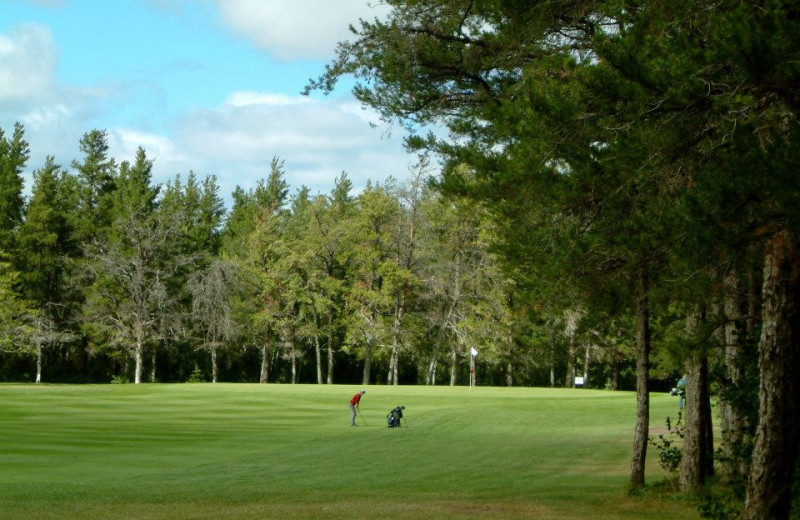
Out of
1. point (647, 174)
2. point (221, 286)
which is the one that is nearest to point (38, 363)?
point (221, 286)

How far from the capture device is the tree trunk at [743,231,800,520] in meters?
8.93

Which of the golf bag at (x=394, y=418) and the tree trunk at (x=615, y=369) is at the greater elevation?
the tree trunk at (x=615, y=369)

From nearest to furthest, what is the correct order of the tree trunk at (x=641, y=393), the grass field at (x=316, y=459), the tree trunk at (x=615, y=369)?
the grass field at (x=316, y=459) → the tree trunk at (x=641, y=393) → the tree trunk at (x=615, y=369)

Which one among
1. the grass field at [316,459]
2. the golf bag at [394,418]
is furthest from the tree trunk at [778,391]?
the golf bag at [394,418]

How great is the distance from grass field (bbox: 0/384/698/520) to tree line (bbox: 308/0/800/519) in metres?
3.19

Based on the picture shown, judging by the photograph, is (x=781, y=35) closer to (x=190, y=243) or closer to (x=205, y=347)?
(x=205, y=347)

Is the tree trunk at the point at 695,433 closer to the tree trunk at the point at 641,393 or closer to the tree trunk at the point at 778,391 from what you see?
the tree trunk at the point at 641,393

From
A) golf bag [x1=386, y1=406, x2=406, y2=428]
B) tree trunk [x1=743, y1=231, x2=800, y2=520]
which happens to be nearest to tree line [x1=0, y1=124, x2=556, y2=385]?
golf bag [x1=386, y1=406, x2=406, y2=428]

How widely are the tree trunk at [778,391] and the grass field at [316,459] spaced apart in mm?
3878

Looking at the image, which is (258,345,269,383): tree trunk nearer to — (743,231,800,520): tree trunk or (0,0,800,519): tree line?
(0,0,800,519): tree line

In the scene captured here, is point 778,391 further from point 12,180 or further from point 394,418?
point 12,180

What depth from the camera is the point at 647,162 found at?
30.7 feet

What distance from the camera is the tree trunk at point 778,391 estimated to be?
8930 millimetres

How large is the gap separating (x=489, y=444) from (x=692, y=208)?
18927 millimetres
